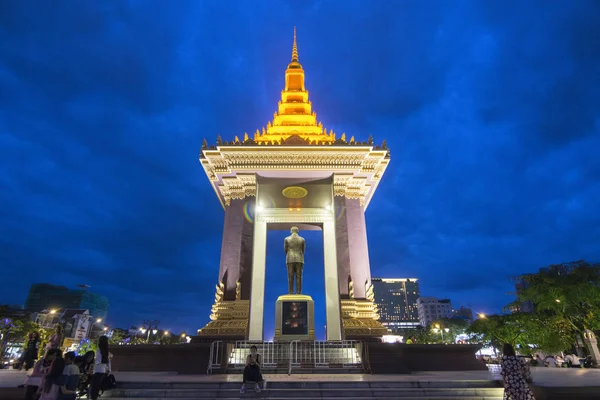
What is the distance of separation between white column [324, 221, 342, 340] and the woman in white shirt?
33.6ft

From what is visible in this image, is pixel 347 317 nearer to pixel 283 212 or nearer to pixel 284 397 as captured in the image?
pixel 283 212

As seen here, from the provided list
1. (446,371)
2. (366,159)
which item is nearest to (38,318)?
(366,159)

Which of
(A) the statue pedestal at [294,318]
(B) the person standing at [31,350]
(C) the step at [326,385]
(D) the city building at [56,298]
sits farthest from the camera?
(D) the city building at [56,298]

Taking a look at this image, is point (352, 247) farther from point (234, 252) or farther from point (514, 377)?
point (514, 377)

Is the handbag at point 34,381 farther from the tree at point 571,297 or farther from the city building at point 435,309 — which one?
the city building at point 435,309

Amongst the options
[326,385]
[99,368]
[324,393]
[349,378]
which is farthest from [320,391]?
[99,368]

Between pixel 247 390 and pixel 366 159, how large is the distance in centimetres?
1476

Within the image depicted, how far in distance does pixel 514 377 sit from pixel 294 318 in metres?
9.35

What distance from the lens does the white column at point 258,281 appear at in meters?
16.5

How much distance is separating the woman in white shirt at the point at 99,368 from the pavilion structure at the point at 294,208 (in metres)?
8.67

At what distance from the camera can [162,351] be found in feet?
42.8

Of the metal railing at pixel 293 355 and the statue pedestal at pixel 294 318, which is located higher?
the statue pedestal at pixel 294 318

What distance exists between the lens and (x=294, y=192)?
19531 mm

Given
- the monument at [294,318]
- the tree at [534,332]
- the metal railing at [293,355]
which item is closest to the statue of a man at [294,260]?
the monument at [294,318]
